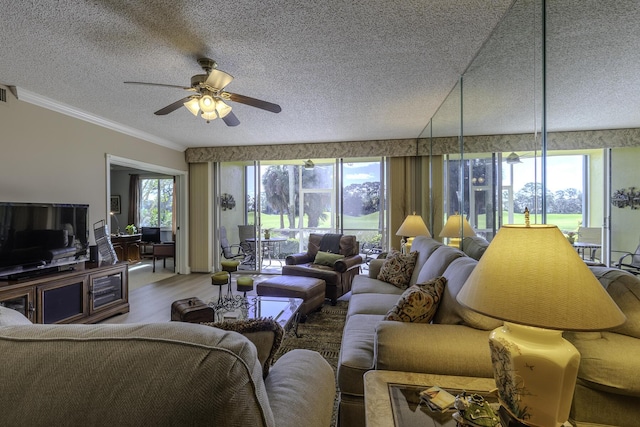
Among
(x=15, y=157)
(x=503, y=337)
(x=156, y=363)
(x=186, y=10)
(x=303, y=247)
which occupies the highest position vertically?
(x=186, y=10)

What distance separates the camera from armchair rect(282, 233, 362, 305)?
151 inches

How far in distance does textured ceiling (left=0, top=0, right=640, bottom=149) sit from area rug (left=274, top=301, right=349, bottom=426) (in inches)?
90.2

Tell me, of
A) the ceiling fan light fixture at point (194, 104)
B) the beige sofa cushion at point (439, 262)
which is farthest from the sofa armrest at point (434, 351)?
the ceiling fan light fixture at point (194, 104)

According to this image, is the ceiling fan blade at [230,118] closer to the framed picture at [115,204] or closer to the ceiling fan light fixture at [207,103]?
the ceiling fan light fixture at [207,103]

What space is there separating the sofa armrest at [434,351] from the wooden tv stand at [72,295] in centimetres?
310

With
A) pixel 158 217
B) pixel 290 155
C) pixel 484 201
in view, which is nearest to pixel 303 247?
pixel 290 155

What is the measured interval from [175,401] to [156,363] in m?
0.08

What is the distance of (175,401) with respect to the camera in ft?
1.72

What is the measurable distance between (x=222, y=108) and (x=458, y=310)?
237cm

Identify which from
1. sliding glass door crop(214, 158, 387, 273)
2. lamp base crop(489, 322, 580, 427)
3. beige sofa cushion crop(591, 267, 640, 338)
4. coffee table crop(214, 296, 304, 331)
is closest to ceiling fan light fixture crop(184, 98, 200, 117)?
coffee table crop(214, 296, 304, 331)

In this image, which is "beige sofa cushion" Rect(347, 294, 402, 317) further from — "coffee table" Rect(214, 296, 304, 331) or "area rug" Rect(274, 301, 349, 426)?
"coffee table" Rect(214, 296, 304, 331)

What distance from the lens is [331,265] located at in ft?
13.7

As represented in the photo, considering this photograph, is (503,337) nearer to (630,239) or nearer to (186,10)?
(630,239)

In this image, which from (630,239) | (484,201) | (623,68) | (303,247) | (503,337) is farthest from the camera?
(303,247)
